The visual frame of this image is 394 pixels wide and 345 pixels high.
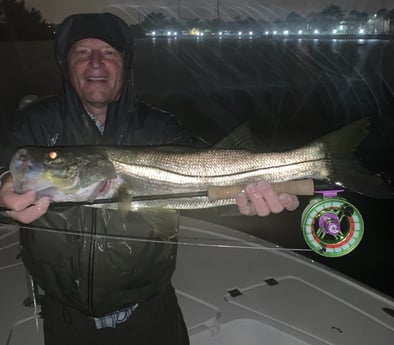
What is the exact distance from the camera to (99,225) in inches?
105

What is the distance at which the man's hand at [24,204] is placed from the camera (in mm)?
2361

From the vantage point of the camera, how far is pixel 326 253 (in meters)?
3.32

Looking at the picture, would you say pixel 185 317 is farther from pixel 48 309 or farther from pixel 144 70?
pixel 144 70

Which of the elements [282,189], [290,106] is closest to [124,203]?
[282,189]

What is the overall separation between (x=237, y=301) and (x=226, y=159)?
145 cm

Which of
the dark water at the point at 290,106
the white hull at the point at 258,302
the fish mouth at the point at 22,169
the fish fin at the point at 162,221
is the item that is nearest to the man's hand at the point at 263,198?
the white hull at the point at 258,302

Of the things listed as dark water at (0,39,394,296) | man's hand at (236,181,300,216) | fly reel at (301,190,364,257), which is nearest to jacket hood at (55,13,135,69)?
man's hand at (236,181,300,216)

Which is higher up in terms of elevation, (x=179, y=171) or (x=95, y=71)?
(x=95, y=71)

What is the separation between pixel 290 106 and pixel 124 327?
30.1 meters

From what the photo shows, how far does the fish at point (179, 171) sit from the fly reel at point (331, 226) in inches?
24.8

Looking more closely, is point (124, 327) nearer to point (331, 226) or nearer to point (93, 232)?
point (93, 232)

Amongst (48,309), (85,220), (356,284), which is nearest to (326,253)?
(356,284)

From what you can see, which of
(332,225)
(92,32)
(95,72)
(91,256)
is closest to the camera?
(91,256)

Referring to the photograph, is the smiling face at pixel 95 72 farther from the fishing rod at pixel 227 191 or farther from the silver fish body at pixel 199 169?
the fishing rod at pixel 227 191
